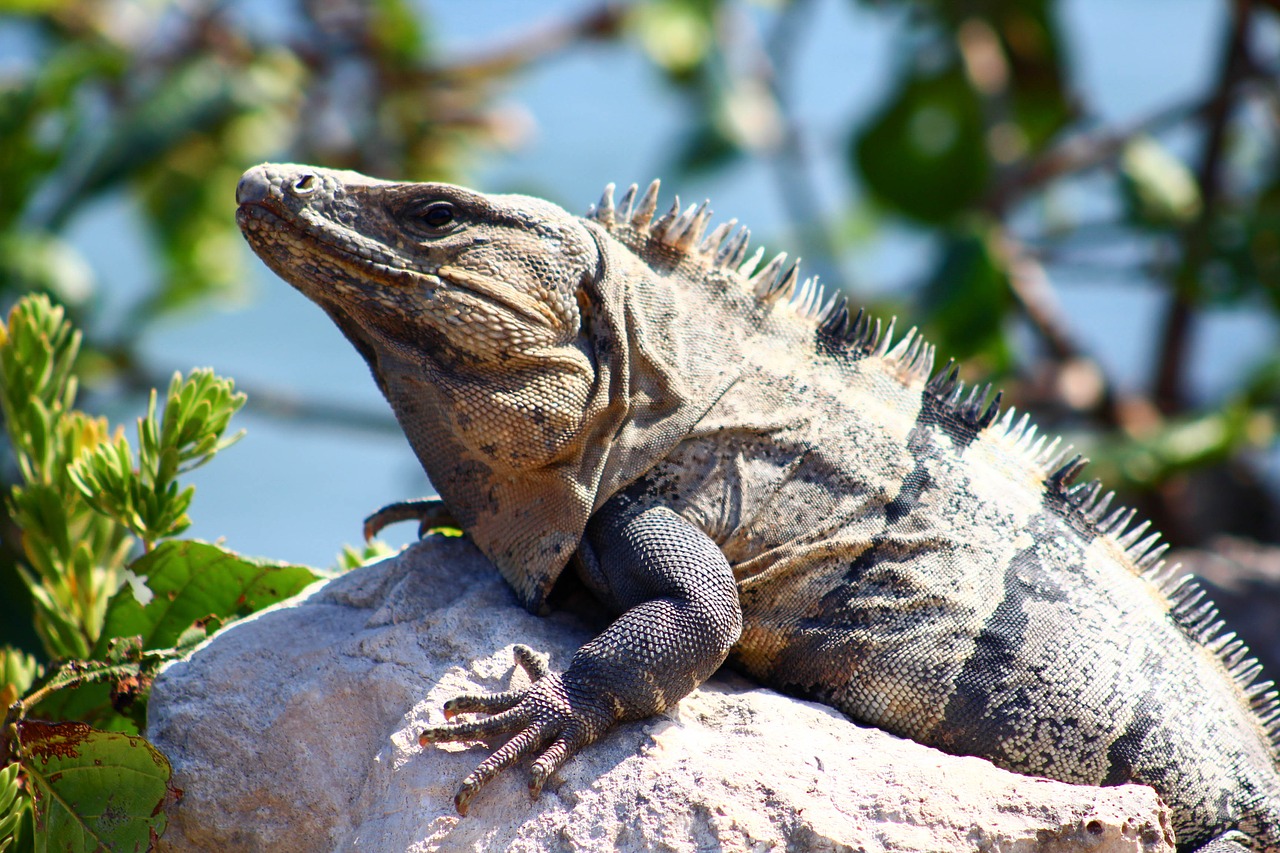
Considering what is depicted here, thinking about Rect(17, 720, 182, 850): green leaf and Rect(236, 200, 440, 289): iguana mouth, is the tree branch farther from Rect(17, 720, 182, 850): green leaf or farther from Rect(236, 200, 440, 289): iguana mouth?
Rect(17, 720, 182, 850): green leaf

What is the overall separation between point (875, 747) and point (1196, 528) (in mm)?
8837

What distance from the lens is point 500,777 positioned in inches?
117

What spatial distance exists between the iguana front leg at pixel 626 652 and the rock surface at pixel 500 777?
75 millimetres

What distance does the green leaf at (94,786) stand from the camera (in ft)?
9.68

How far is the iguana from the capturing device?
3348mm

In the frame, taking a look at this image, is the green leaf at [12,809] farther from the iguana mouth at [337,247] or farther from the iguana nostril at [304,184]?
the iguana nostril at [304,184]

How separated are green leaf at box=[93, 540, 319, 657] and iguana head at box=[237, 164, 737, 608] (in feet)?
2.25

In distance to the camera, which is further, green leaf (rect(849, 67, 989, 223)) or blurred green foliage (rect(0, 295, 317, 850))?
green leaf (rect(849, 67, 989, 223))

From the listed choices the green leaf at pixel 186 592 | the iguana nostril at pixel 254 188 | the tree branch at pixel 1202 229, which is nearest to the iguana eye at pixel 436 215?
the iguana nostril at pixel 254 188

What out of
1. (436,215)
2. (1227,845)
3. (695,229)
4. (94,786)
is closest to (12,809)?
(94,786)

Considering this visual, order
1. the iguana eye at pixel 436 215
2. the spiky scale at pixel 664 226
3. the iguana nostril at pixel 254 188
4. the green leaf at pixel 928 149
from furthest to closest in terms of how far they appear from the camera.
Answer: the green leaf at pixel 928 149, the spiky scale at pixel 664 226, the iguana eye at pixel 436 215, the iguana nostril at pixel 254 188

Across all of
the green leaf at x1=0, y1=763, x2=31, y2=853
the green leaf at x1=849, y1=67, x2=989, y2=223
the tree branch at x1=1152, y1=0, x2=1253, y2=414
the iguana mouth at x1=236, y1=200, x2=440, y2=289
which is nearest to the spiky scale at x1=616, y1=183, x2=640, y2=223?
the iguana mouth at x1=236, y1=200, x2=440, y2=289

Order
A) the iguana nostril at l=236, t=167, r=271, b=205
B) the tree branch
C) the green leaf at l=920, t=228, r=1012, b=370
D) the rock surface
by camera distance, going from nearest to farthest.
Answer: the rock surface, the iguana nostril at l=236, t=167, r=271, b=205, the green leaf at l=920, t=228, r=1012, b=370, the tree branch

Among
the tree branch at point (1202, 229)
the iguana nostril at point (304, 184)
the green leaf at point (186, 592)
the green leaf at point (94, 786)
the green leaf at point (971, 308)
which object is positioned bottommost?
the green leaf at point (94, 786)
